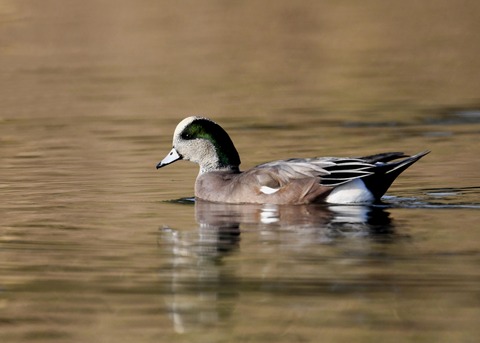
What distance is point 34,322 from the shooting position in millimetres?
6590

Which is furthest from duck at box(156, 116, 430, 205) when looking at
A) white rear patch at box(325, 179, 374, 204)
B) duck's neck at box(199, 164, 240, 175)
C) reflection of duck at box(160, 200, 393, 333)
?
duck's neck at box(199, 164, 240, 175)

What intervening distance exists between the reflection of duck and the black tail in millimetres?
216

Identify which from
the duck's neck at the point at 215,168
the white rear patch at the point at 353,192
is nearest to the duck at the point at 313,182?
the white rear patch at the point at 353,192

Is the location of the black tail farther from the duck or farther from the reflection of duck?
the reflection of duck

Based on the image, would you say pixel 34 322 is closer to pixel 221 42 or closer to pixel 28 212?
pixel 28 212

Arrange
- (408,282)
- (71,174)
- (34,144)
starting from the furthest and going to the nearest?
(34,144) < (71,174) < (408,282)

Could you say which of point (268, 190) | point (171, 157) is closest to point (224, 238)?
point (268, 190)

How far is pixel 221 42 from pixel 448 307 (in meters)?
15.6

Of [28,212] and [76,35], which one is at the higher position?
[76,35]

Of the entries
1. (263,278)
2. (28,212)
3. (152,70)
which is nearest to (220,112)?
(152,70)

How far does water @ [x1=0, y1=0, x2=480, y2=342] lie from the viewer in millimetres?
6629

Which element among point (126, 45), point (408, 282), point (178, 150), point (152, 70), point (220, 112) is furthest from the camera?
point (126, 45)

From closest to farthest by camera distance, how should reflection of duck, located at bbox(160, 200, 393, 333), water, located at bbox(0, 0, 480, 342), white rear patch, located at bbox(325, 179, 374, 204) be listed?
water, located at bbox(0, 0, 480, 342), reflection of duck, located at bbox(160, 200, 393, 333), white rear patch, located at bbox(325, 179, 374, 204)

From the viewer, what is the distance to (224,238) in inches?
336
